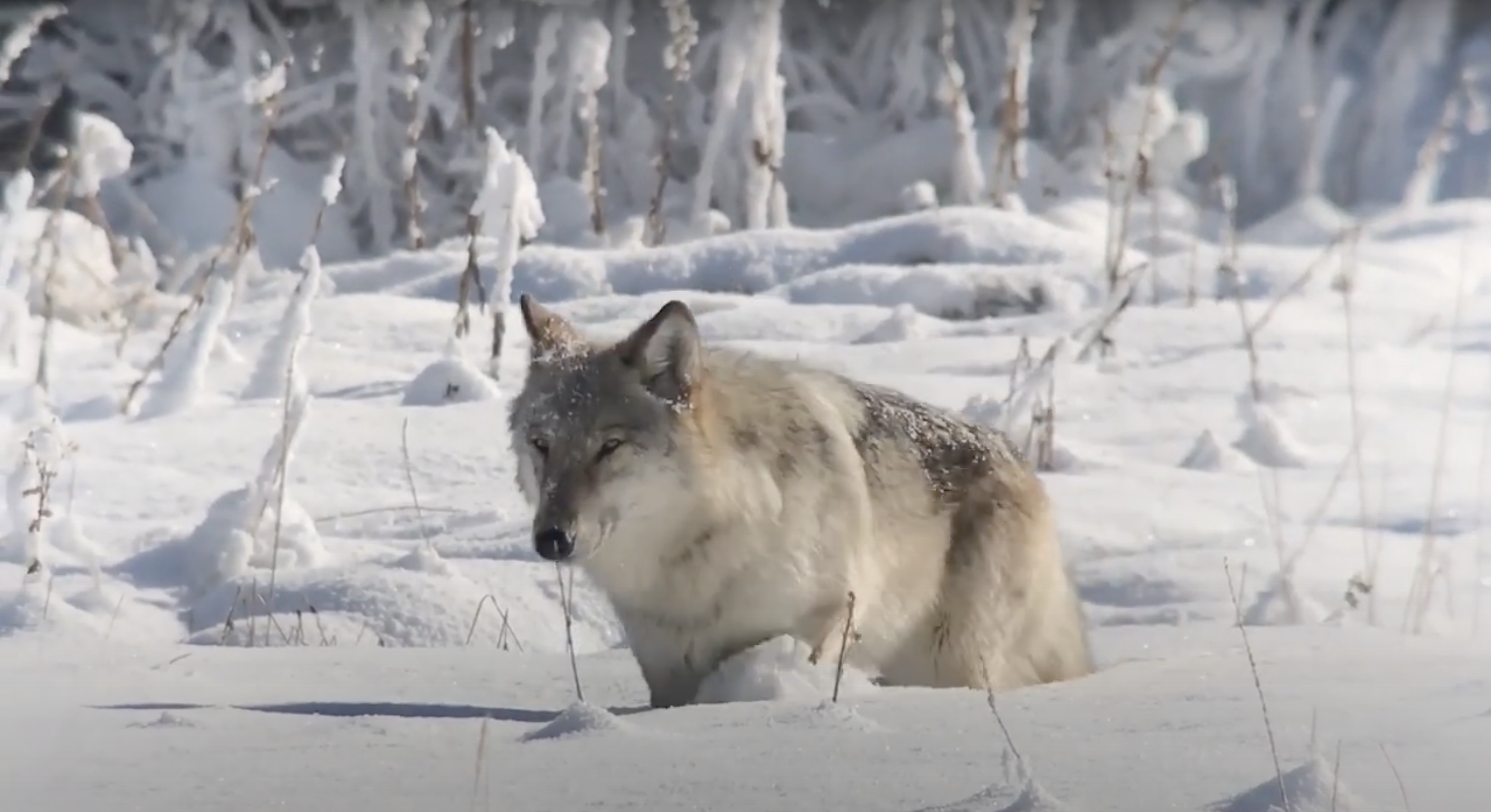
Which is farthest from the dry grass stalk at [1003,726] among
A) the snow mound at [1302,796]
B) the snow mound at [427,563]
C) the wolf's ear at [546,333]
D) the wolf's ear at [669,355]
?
the snow mound at [427,563]

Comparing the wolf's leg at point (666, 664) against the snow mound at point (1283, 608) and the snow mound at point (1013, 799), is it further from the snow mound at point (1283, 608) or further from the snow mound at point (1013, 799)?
the snow mound at point (1283, 608)

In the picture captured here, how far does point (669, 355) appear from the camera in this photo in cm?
435

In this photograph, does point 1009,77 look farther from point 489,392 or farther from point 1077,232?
point 489,392

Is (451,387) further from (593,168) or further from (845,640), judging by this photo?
(845,640)

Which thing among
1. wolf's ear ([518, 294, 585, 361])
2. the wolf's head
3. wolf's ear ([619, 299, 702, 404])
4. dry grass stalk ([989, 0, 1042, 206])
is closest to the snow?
dry grass stalk ([989, 0, 1042, 206])

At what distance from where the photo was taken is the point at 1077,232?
12.1 m

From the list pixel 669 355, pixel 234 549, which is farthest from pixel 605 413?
pixel 234 549

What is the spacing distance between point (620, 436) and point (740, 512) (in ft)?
1.06

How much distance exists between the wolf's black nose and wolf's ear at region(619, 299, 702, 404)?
43 centimetres

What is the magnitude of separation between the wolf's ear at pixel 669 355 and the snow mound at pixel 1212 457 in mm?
4147

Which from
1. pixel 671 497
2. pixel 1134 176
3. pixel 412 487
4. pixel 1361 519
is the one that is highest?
pixel 1134 176

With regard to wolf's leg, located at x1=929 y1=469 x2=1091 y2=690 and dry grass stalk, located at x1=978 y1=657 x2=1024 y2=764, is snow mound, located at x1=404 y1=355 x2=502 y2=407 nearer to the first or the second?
wolf's leg, located at x1=929 y1=469 x2=1091 y2=690

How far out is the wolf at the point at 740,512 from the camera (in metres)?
4.25

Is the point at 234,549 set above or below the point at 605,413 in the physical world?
below
